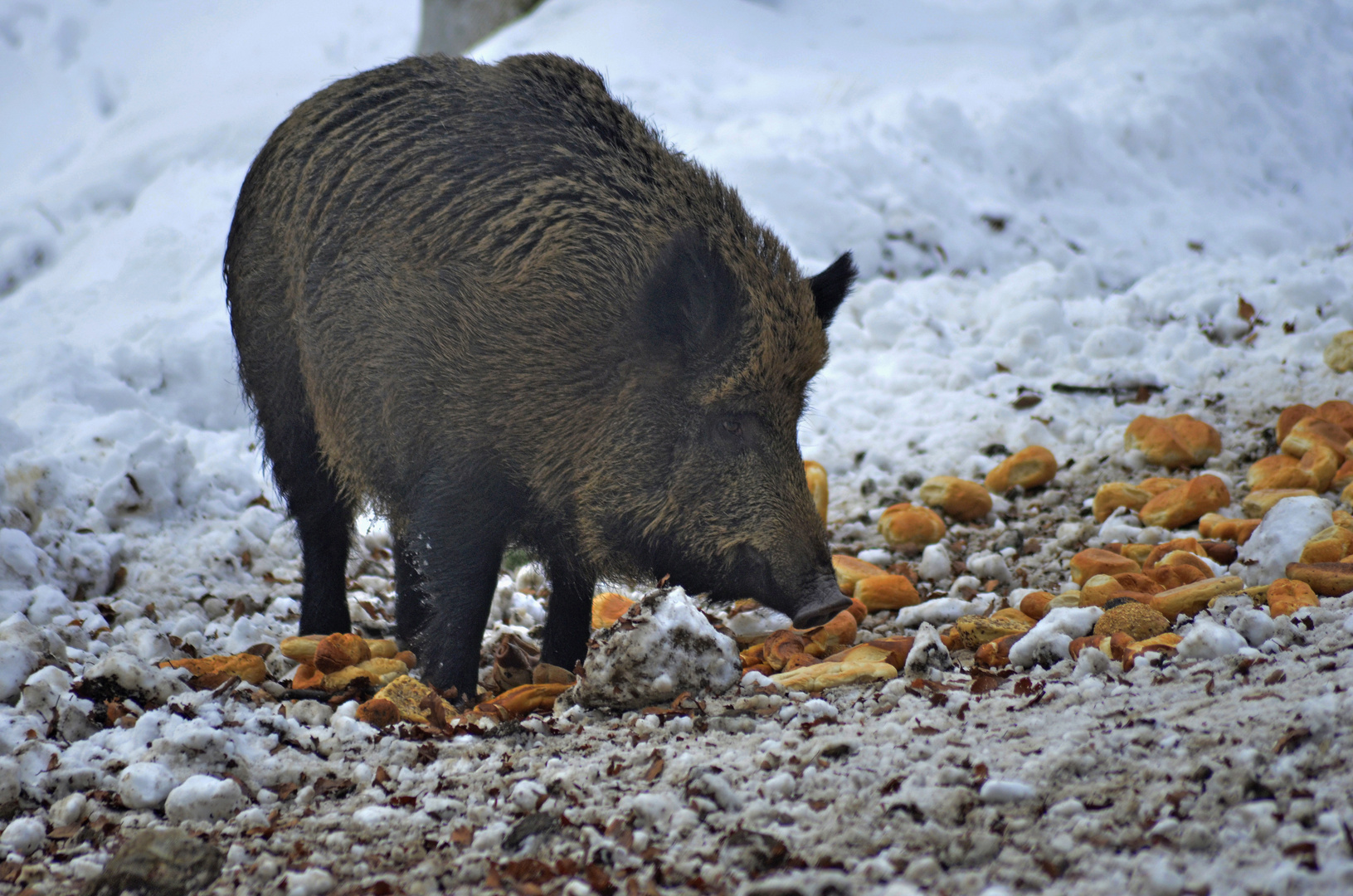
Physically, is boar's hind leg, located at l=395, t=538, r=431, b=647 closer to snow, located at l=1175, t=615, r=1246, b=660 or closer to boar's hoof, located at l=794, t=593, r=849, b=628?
boar's hoof, located at l=794, t=593, r=849, b=628

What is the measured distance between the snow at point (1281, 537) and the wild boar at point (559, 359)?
4.20 feet

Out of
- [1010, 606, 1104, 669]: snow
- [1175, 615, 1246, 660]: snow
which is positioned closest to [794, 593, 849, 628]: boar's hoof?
[1010, 606, 1104, 669]: snow

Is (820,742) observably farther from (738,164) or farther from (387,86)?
(738,164)

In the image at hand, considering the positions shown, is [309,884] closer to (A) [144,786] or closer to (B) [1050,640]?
(A) [144,786]

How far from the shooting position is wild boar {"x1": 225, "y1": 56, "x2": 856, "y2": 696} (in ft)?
10.2

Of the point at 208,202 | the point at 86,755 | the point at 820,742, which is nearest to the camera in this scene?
the point at 820,742

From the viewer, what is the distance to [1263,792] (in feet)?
5.33

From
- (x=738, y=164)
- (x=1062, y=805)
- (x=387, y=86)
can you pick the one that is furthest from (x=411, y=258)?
(x=738, y=164)

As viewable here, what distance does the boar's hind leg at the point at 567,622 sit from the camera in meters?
3.54

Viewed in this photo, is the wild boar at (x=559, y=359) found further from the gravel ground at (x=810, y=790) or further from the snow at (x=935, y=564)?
the snow at (x=935, y=564)

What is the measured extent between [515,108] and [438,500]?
127 cm

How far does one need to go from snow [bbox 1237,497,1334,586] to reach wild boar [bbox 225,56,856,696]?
1279 millimetres

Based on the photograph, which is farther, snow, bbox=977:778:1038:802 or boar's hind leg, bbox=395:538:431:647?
boar's hind leg, bbox=395:538:431:647

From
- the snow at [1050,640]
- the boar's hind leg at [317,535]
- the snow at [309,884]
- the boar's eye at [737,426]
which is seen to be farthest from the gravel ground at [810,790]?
the boar's hind leg at [317,535]
